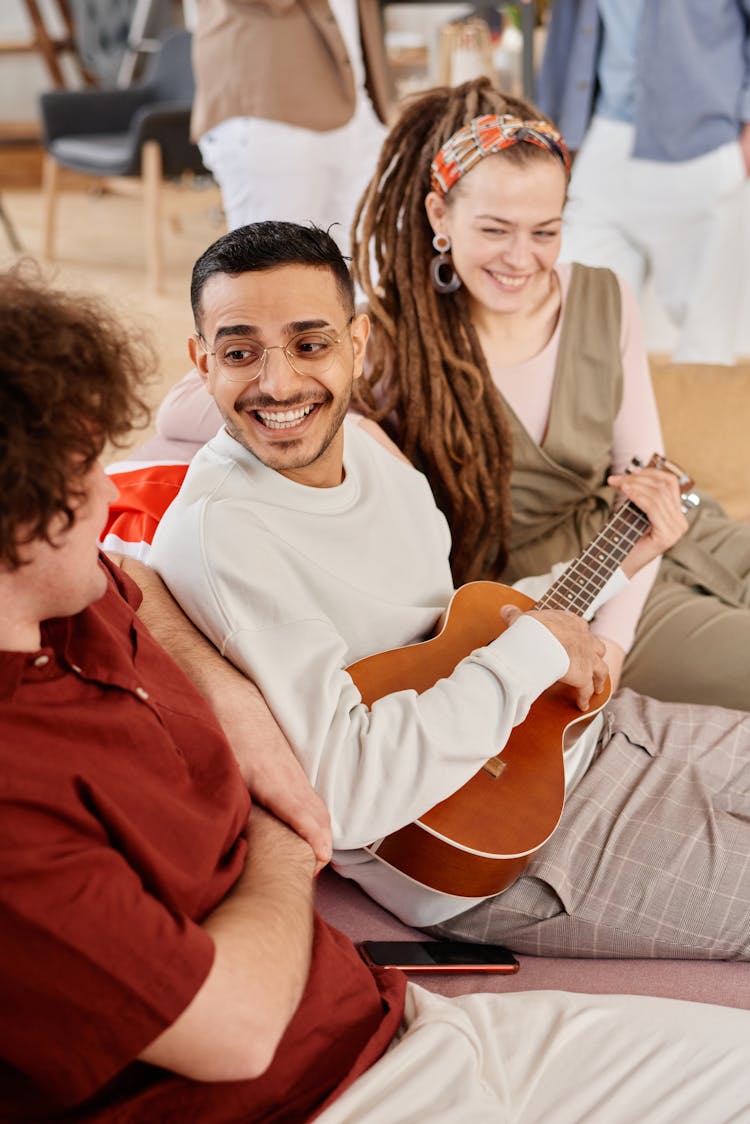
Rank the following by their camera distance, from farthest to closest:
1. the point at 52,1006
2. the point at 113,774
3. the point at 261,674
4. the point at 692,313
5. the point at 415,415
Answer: the point at 692,313
the point at 415,415
the point at 261,674
the point at 113,774
the point at 52,1006

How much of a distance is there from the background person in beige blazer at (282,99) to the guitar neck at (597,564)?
153cm

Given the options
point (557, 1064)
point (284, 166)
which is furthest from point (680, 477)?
point (284, 166)

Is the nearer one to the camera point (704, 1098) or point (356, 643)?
point (704, 1098)

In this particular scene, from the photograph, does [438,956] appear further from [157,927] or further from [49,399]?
[49,399]

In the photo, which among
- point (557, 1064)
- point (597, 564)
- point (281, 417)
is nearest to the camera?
point (557, 1064)

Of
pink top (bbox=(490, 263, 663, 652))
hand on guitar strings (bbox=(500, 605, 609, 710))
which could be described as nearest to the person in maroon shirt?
hand on guitar strings (bbox=(500, 605, 609, 710))

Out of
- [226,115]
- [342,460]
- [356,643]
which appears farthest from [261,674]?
[226,115]

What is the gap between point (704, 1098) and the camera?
1.14 metres

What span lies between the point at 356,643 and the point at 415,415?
0.57m

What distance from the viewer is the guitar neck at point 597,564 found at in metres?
1.81

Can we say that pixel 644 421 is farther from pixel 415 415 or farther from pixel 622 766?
pixel 622 766

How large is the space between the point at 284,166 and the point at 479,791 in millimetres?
2306

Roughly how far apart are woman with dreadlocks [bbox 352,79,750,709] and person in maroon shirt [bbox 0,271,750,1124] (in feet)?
2.71

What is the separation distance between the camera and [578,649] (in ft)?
5.06
